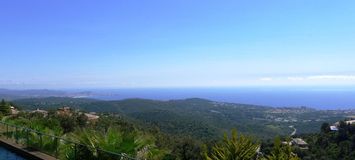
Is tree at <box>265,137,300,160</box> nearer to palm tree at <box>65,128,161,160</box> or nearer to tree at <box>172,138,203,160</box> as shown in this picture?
palm tree at <box>65,128,161,160</box>

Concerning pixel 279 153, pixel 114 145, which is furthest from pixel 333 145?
pixel 114 145

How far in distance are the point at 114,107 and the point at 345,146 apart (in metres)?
105

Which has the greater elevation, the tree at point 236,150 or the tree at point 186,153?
the tree at point 236,150

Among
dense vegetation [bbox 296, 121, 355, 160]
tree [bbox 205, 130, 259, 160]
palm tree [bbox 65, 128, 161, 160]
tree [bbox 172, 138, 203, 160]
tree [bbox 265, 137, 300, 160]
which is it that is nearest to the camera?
tree [bbox 265, 137, 300, 160]

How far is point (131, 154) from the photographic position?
17.6 ft

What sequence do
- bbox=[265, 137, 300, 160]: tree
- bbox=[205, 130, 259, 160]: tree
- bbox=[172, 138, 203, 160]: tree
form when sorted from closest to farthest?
1. bbox=[265, 137, 300, 160]: tree
2. bbox=[205, 130, 259, 160]: tree
3. bbox=[172, 138, 203, 160]: tree

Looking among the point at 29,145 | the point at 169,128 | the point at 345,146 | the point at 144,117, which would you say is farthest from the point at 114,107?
the point at 29,145

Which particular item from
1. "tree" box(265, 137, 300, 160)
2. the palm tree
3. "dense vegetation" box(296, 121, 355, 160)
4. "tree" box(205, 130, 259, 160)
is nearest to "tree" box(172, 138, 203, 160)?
the palm tree

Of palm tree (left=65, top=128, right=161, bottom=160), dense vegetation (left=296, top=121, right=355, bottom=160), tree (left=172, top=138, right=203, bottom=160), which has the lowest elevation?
dense vegetation (left=296, top=121, right=355, bottom=160)

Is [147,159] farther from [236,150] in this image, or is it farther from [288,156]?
[288,156]

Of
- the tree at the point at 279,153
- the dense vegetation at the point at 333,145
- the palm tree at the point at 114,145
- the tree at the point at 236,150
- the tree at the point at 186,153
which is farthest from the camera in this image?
the dense vegetation at the point at 333,145

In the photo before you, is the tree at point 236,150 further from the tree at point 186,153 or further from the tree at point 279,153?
the tree at point 186,153

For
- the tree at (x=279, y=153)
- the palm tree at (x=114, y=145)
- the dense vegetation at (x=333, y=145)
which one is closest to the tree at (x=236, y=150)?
the tree at (x=279, y=153)

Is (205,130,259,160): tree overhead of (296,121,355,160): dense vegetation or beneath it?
overhead
